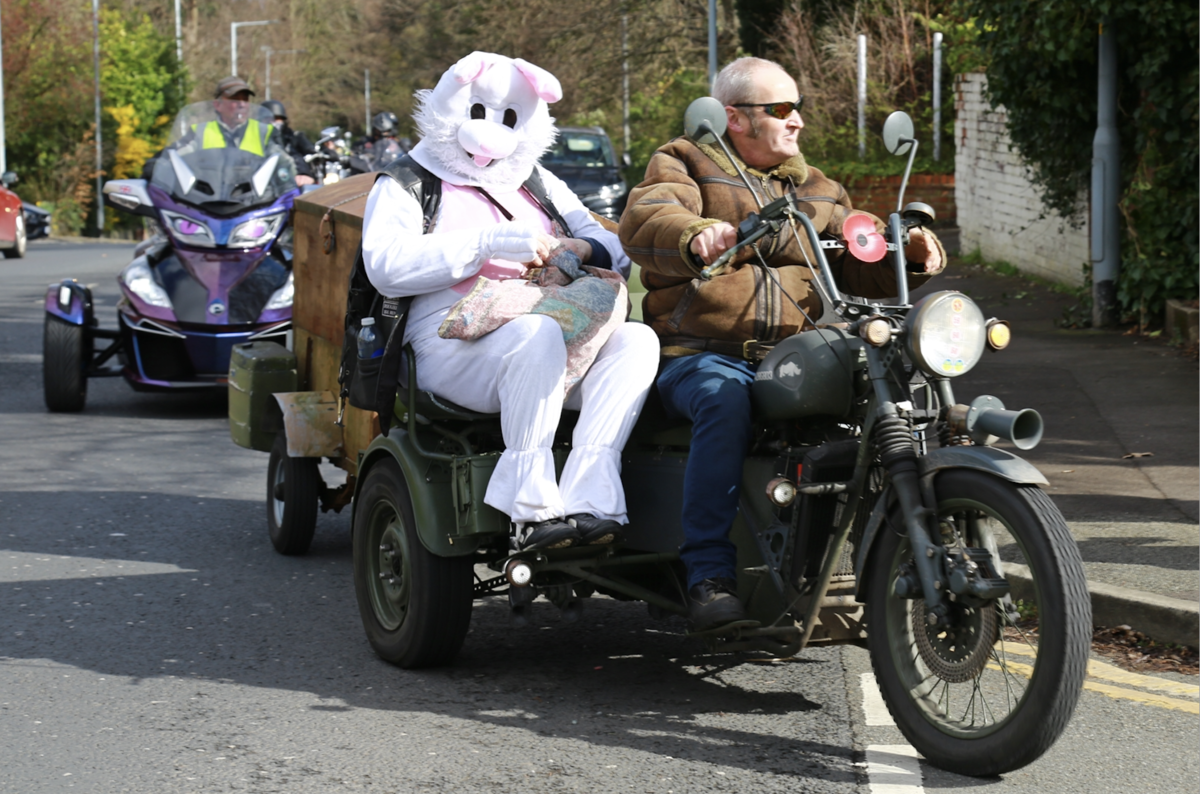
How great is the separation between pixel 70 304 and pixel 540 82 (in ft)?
20.9

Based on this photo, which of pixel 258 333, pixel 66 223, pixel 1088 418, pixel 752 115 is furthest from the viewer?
pixel 66 223

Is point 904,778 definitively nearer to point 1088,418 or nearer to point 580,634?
point 580,634

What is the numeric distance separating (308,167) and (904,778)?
33.4ft

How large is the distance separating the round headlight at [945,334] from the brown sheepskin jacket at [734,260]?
0.66 metres

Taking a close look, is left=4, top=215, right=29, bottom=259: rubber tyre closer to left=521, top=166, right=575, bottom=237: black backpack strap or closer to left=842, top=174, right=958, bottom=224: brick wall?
left=842, top=174, right=958, bottom=224: brick wall

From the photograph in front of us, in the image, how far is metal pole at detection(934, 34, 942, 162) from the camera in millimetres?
25453

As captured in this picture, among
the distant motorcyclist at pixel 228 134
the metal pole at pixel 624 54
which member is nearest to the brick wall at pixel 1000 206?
the distant motorcyclist at pixel 228 134

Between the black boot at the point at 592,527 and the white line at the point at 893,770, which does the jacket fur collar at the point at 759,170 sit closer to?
the black boot at the point at 592,527

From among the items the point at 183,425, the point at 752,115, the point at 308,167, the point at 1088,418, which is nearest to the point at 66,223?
the point at 308,167

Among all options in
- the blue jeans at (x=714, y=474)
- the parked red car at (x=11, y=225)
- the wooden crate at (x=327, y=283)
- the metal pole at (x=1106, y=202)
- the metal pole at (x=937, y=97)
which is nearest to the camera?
the blue jeans at (x=714, y=474)

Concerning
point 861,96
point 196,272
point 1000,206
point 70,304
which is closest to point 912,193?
point 861,96

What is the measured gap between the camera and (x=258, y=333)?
10344 mm

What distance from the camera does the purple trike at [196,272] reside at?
405 inches

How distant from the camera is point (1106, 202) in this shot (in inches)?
501
